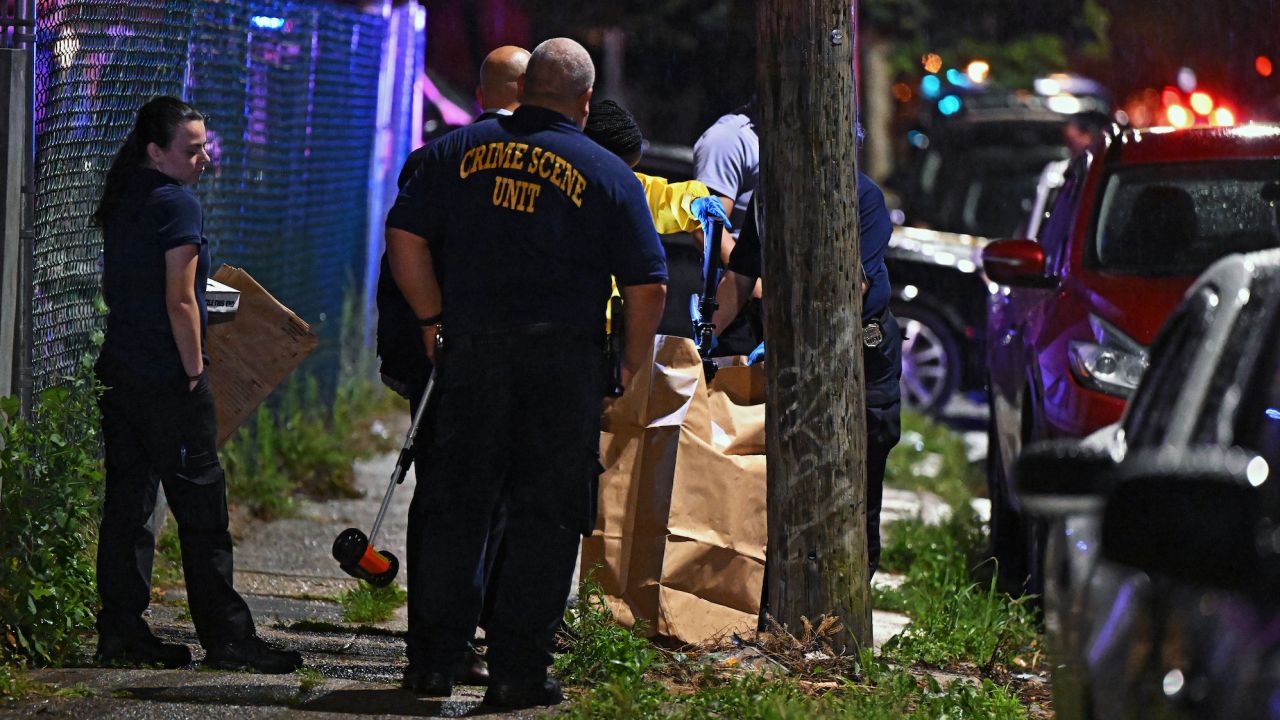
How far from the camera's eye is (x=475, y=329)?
17.5ft

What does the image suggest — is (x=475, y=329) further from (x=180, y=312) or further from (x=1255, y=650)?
(x=1255, y=650)

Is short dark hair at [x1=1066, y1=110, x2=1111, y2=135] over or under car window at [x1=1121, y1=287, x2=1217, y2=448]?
over

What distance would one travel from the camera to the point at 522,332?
17.4 ft

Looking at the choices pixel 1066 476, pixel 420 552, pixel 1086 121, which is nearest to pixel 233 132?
pixel 420 552

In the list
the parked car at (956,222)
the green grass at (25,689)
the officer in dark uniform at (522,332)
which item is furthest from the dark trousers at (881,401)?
the parked car at (956,222)

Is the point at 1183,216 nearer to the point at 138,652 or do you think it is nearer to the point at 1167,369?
the point at 1167,369

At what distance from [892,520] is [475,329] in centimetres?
465

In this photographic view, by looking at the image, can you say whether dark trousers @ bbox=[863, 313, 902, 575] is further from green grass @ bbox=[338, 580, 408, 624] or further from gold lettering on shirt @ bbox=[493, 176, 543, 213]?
green grass @ bbox=[338, 580, 408, 624]

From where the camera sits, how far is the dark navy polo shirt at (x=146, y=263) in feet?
18.0

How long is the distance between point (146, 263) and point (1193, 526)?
11.3ft

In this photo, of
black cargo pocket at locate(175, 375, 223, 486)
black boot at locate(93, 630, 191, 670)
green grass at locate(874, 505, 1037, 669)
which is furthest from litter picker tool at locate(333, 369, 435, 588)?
green grass at locate(874, 505, 1037, 669)

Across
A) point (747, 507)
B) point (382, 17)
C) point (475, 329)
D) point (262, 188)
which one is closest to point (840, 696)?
point (747, 507)

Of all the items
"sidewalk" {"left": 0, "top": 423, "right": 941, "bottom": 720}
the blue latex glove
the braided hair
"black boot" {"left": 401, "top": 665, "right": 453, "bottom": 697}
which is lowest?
"sidewalk" {"left": 0, "top": 423, "right": 941, "bottom": 720}

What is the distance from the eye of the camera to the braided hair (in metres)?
6.27
